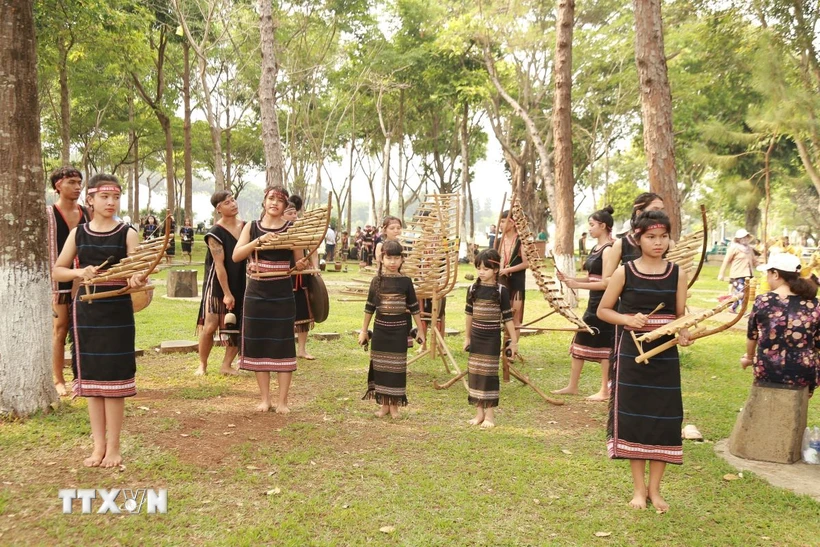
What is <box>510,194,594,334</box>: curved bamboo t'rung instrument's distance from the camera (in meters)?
6.44

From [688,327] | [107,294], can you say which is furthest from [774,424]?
[107,294]

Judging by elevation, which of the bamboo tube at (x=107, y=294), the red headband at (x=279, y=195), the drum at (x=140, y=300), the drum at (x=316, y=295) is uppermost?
the red headband at (x=279, y=195)

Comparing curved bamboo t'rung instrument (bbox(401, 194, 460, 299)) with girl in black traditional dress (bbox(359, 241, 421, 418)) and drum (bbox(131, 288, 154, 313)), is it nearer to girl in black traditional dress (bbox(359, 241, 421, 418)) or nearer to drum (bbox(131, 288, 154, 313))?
girl in black traditional dress (bbox(359, 241, 421, 418))

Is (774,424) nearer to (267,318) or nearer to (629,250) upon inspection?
(629,250)

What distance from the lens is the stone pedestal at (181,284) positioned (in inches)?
581

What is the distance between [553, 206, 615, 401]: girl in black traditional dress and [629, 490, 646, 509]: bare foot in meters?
2.57

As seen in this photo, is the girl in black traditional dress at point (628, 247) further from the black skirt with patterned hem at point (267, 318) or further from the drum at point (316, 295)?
the drum at point (316, 295)

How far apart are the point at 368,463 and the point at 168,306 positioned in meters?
9.51

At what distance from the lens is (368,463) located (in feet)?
16.2

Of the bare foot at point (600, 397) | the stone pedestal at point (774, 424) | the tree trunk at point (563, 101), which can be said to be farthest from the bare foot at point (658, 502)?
the tree trunk at point (563, 101)

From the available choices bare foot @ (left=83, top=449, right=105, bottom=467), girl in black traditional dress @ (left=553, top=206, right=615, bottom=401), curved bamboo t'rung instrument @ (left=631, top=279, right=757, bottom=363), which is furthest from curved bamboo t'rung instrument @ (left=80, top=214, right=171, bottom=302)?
girl in black traditional dress @ (left=553, top=206, right=615, bottom=401)

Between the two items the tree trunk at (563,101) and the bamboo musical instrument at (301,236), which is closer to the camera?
the bamboo musical instrument at (301,236)

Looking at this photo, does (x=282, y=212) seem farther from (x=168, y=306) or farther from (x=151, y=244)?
(x=168, y=306)

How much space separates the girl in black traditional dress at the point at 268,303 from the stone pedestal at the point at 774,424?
382 centimetres
